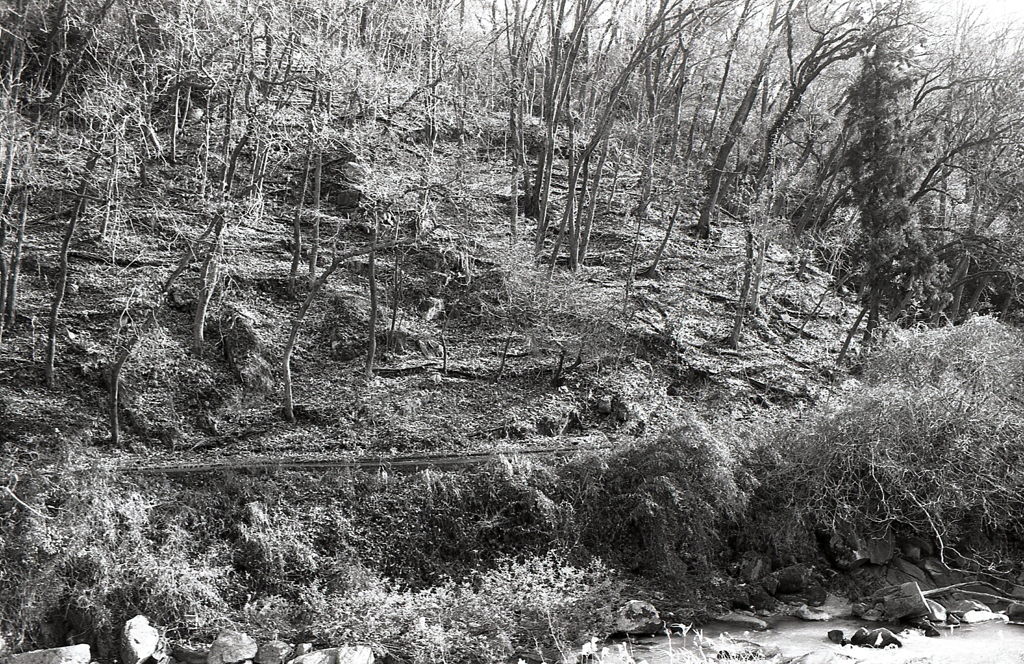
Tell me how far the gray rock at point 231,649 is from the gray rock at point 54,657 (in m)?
1.38

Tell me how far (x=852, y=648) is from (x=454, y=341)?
9371 millimetres

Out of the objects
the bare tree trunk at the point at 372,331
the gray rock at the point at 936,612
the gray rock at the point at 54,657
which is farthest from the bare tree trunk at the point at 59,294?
the gray rock at the point at 936,612

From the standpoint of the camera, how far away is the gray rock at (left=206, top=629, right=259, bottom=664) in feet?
32.0

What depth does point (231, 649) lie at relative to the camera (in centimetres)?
981

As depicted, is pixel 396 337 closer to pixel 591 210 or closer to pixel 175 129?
pixel 175 129

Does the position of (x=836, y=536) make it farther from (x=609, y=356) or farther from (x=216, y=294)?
(x=216, y=294)

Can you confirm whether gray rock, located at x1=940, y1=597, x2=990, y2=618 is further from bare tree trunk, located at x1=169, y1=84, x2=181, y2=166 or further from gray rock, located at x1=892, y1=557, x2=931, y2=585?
bare tree trunk, located at x1=169, y1=84, x2=181, y2=166

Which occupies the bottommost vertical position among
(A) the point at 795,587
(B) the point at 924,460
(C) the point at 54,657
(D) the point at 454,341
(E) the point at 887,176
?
(C) the point at 54,657

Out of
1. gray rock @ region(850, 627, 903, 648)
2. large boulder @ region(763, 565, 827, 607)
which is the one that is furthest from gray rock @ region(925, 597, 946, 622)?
large boulder @ region(763, 565, 827, 607)

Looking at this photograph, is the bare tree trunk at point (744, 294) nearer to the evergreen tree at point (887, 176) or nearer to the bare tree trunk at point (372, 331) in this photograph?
the evergreen tree at point (887, 176)

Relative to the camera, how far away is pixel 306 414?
14195 millimetres

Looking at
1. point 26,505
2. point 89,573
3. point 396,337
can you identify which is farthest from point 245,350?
point 89,573

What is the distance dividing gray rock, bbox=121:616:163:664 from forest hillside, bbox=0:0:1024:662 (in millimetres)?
206

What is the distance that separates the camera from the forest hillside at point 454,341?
1101 centimetres
